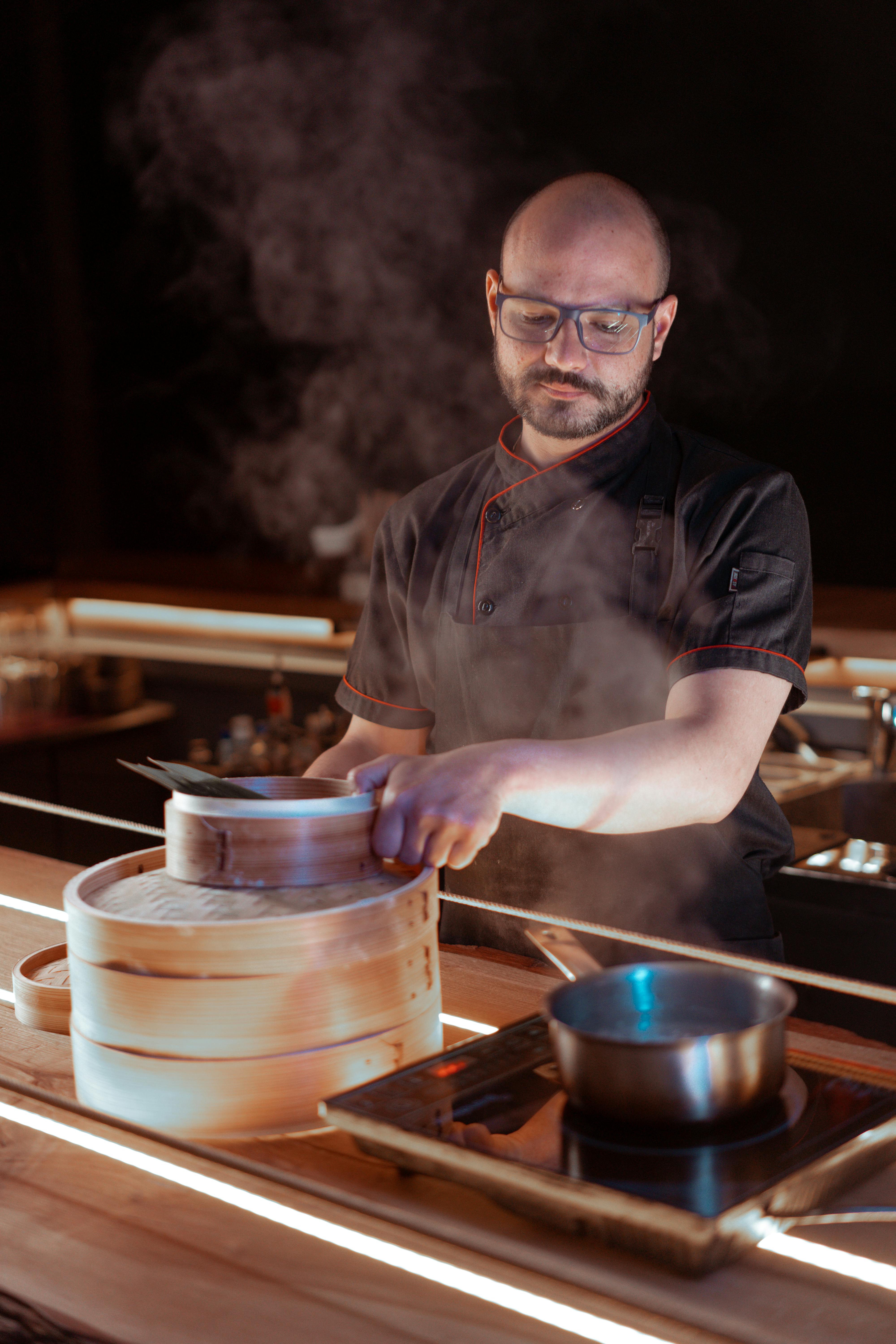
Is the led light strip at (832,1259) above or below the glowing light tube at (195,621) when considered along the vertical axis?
below

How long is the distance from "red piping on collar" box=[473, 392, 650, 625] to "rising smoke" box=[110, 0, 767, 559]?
1803 mm

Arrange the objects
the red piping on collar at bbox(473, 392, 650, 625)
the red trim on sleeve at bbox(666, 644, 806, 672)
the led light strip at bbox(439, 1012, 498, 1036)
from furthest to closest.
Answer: the red piping on collar at bbox(473, 392, 650, 625), the red trim on sleeve at bbox(666, 644, 806, 672), the led light strip at bbox(439, 1012, 498, 1036)

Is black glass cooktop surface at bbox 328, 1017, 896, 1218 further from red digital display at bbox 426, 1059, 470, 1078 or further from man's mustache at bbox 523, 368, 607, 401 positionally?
man's mustache at bbox 523, 368, 607, 401

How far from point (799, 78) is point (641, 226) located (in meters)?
1.93

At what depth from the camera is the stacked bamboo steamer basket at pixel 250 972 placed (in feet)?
3.55

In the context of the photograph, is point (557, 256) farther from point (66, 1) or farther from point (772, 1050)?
point (66, 1)

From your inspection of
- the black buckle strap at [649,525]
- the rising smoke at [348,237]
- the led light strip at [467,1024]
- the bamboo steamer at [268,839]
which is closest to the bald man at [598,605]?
the black buckle strap at [649,525]

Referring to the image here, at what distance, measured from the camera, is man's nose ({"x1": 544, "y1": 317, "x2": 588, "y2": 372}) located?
6.24ft

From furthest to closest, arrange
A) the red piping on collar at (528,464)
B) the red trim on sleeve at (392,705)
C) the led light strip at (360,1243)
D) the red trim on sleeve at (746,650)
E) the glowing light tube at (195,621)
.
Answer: the glowing light tube at (195,621) < the red trim on sleeve at (392,705) < the red piping on collar at (528,464) < the red trim on sleeve at (746,650) < the led light strip at (360,1243)

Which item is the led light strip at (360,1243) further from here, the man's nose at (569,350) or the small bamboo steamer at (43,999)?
the man's nose at (569,350)

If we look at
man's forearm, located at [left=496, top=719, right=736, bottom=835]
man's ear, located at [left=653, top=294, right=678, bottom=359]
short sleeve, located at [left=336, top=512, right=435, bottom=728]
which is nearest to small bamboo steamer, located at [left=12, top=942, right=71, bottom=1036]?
man's forearm, located at [left=496, top=719, right=736, bottom=835]

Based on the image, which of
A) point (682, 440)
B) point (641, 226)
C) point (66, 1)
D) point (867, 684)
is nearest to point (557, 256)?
point (641, 226)

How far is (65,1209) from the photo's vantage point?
3.43 ft

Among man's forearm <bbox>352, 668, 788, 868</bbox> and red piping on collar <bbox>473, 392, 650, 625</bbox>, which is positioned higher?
red piping on collar <bbox>473, 392, 650, 625</bbox>
